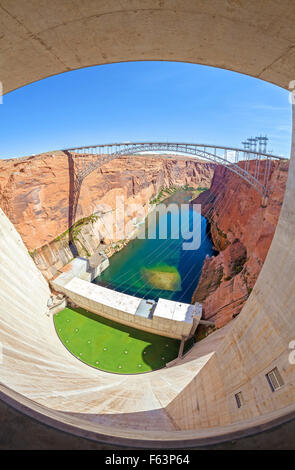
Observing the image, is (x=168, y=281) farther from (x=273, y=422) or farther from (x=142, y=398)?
(x=273, y=422)

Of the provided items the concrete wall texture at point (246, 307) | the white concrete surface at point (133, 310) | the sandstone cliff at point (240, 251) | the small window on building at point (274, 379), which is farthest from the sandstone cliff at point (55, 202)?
the small window on building at point (274, 379)

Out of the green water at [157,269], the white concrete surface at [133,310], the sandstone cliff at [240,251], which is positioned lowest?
the green water at [157,269]

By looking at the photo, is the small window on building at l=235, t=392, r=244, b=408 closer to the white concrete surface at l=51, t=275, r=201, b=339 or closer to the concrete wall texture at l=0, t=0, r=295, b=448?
the concrete wall texture at l=0, t=0, r=295, b=448

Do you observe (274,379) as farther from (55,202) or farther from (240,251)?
(55,202)

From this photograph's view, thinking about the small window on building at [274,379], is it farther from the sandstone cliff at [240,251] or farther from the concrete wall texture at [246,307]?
the sandstone cliff at [240,251]

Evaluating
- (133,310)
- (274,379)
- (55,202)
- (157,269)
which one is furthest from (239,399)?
(55,202)

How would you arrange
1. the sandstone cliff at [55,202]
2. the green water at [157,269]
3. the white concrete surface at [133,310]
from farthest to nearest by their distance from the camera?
1. the green water at [157,269]
2. the sandstone cliff at [55,202]
3. the white concrete surface at [133,310]

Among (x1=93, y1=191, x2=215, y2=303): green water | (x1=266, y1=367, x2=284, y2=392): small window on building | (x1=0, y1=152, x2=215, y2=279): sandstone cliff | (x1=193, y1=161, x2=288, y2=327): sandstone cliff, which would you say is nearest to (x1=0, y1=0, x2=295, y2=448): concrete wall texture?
(x1=266, y1=367, x2=284, y2=392): small window on building
